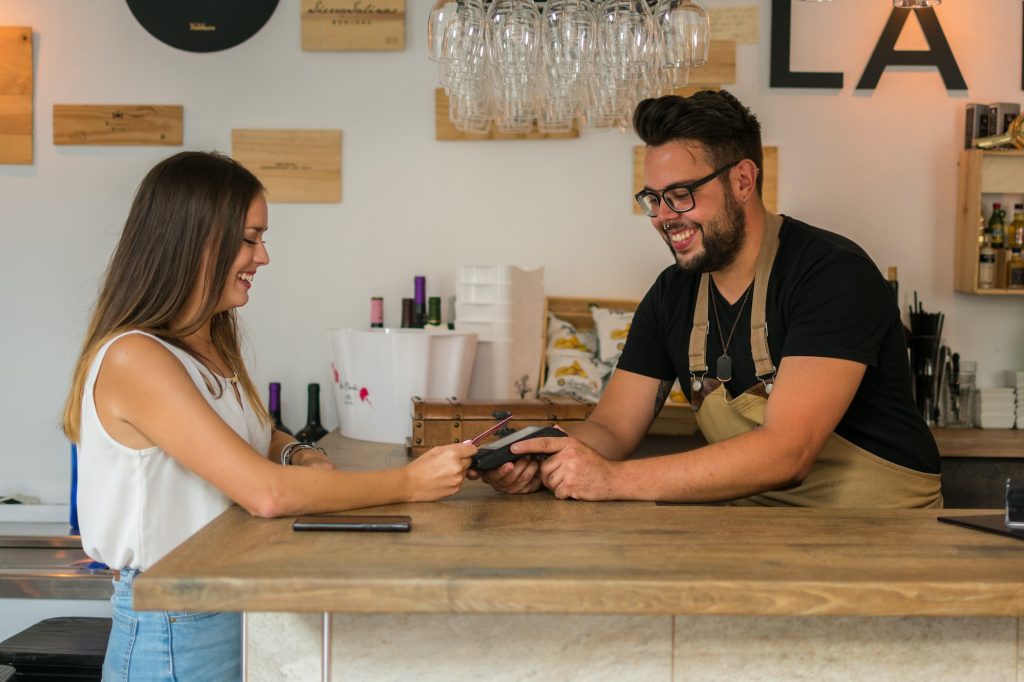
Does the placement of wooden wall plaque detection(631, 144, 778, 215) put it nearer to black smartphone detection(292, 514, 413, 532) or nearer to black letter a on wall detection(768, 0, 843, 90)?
black letter a on wall detection(768, 0, 843, 90)

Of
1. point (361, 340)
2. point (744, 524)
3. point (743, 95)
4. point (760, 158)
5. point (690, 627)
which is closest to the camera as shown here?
point (690, 627)

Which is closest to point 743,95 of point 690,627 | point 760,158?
point 760,158

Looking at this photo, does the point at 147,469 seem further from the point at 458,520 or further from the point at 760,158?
the point at 760,158

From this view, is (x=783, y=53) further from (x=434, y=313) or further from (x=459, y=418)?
(x=459, y=418)

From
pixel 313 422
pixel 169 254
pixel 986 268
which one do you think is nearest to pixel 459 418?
pixel 313 422

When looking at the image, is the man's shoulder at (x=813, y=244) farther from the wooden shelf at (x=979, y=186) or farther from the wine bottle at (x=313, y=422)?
the wine bottle at (x=313, y=422)

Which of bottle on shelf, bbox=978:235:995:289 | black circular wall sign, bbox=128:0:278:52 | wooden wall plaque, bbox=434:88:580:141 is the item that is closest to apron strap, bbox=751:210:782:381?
wooden wall plaque, bbox=434:88:580:141

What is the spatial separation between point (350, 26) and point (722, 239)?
1.87 m

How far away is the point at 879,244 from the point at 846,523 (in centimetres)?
222

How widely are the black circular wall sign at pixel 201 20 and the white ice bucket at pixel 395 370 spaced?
48.4 inches

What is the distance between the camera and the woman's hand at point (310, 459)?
2016mm

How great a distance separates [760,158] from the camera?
2.45 m

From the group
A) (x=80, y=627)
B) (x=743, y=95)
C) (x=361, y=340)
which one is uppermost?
(x=743, y=95)

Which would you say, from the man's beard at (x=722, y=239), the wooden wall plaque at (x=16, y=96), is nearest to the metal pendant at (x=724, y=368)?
the man's beard at (x=722, y=239)
